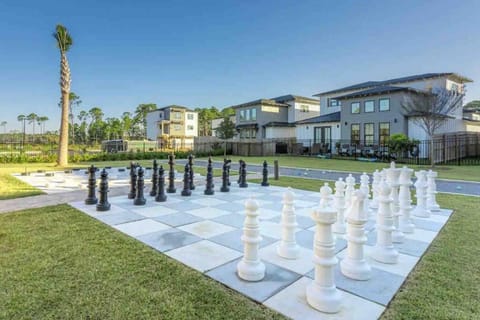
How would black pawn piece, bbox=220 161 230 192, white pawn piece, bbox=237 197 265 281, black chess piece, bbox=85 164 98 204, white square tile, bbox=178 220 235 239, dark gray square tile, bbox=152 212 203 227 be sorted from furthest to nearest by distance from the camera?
black pawn piece, bbox=220 161 230 192
black chess piece, bbox=85 164 98 204
dark gray square tile, bbox=152 212 203 227
white square tile, bbox=178 220 235 239
white pawn piece, bbox=237 197 265 281

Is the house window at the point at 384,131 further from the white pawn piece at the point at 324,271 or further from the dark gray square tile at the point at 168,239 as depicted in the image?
the white pawn piece at the point at 324,271

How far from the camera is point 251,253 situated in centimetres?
234

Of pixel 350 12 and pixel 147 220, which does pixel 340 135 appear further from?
pixel 147 220

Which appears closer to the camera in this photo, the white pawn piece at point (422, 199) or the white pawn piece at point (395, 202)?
the white pawn piece at point (395, 202)

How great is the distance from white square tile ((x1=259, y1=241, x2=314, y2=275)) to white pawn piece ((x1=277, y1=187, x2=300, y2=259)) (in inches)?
2.1

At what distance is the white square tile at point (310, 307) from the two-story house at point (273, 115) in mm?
27343

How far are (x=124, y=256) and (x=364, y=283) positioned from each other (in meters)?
2.29

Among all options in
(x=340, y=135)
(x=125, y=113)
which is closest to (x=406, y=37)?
(x=340, y=135)

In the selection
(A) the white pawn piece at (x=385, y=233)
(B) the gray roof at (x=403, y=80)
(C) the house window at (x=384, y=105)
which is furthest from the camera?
(B) the gray roof at (x=403, y=80)

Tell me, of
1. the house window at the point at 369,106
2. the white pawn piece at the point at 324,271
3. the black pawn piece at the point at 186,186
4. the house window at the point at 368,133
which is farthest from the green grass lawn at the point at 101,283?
the house window at the point at 369,106

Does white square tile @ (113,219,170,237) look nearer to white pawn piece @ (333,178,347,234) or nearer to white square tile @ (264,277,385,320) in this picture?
white square tile @ (264,277,385,320)

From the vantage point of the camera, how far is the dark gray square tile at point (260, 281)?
6.75ft

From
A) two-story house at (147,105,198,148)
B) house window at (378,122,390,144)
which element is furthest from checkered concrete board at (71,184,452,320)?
two-story house at (147,105,198,148)

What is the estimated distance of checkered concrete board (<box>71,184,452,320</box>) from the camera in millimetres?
1983
